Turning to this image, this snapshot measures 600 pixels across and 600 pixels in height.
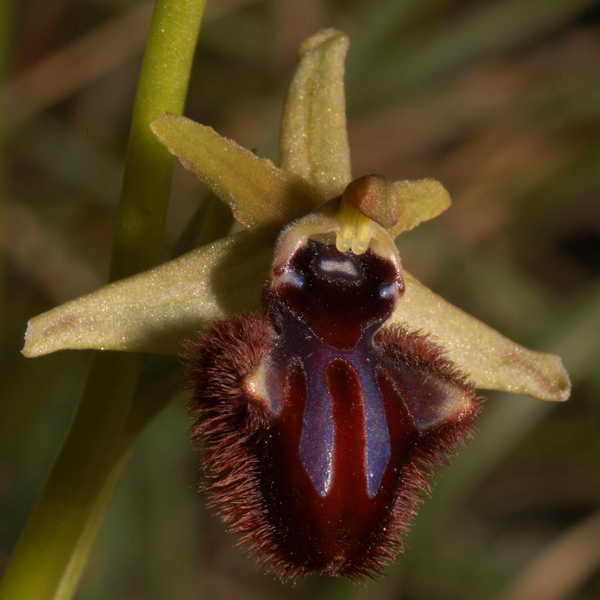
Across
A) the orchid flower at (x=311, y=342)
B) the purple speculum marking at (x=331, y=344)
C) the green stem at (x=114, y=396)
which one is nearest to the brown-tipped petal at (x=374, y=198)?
the orchid flower at (x=311, y=342)

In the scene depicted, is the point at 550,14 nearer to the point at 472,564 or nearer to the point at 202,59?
the point at 202,59

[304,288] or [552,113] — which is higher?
[552,113]

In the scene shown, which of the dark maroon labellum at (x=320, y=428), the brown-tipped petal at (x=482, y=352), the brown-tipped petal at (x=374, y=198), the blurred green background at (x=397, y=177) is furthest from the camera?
the blurred green background at (x=397, y=177)

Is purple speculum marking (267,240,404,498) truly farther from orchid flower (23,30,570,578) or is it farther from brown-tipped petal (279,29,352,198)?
brown-tipped petal (279,29,352,198)

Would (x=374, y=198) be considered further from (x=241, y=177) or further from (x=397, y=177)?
(x=397, y=177)

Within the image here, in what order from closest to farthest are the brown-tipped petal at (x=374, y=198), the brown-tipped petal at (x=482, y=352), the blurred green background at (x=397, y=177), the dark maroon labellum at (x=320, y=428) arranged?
the dark maroon labellum at (x=320, y=428)
the brown-tipped petal at (x=374, y=198)
the brown-tipped petal at (x=482, y=352)
the blurred green background at (x=397, y=177)

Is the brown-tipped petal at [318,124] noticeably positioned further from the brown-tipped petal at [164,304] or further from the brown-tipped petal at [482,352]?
the brown-tipped petal at [482,352]

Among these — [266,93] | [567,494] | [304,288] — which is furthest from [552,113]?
[304,288]
